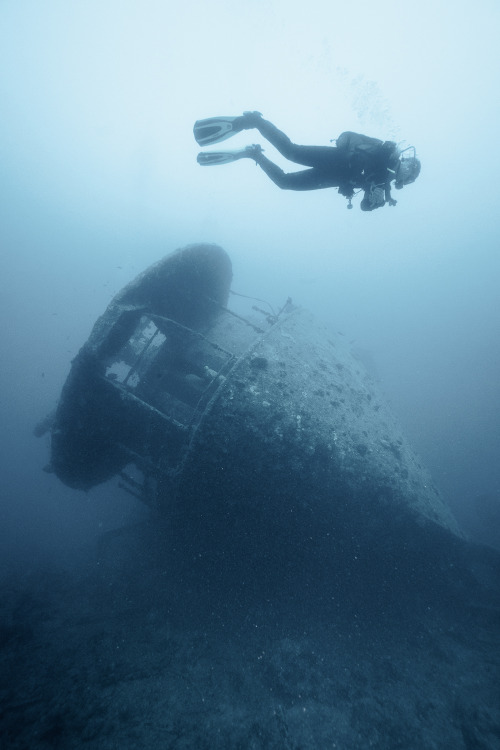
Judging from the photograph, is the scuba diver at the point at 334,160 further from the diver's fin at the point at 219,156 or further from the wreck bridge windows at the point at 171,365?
the wreck bridge windows at the point at 171,365

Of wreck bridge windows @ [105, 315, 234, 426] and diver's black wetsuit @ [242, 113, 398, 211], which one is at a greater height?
diver's black wetsuit @ [242, 113, 398, 211]

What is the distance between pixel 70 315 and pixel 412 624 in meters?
31.8

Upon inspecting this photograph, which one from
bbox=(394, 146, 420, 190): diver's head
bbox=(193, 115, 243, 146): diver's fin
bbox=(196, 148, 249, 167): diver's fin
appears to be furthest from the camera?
bbox=(196, 148, 249, 167): diver's fin

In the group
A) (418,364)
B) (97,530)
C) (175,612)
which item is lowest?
(97,530)

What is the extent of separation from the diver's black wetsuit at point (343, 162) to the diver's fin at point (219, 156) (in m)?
0.30

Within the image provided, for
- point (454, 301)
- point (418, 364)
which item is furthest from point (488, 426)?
point (454, 301)

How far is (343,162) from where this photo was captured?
3383 millimetres

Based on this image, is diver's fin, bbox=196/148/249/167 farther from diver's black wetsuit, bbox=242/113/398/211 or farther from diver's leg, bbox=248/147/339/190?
diver's black wetsuit, bbox=242/113/398/211

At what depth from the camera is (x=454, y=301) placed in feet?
199

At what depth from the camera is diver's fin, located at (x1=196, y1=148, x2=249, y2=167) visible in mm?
3959

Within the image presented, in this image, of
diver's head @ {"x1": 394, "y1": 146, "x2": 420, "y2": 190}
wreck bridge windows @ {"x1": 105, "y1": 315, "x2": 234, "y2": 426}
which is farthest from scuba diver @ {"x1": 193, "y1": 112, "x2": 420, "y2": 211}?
wreck bridge windows @ {"x1": 105, "y1": 315, "x2": 234, "y2": 426}

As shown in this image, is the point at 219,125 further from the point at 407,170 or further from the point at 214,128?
the point at 407,170

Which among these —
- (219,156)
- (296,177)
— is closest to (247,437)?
(296,177)

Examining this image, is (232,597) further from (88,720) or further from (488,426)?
(488,426)
